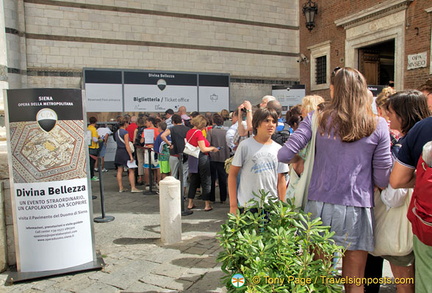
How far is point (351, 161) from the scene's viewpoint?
227cm

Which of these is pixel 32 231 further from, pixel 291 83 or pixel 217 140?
pixel 291 83

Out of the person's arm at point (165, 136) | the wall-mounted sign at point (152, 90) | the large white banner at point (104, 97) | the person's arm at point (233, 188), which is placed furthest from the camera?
the wall-mounted sign at point (152, 90)

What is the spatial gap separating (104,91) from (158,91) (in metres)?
2.02

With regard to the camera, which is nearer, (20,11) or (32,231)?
(32,231)

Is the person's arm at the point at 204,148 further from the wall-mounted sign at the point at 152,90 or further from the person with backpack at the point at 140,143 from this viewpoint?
the wall-mounted sign at the point at 152,90

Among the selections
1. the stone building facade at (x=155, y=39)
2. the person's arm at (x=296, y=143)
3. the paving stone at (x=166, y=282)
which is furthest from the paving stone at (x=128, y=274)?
the stone building facade at (x=155, y=39)

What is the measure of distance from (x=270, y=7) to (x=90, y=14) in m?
8.02

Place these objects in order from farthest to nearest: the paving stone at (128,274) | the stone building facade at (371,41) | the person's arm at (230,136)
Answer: the stone building facade at (371,41) < the person's arm at (230,136) < the paving stone at (128,274)

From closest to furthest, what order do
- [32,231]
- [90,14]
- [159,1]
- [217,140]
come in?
[32,231] → [217,140] → [90,14] → [159,1]

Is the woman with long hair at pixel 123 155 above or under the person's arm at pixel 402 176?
under

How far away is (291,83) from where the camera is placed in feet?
54.3

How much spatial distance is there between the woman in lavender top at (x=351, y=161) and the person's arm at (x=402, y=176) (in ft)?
0.37

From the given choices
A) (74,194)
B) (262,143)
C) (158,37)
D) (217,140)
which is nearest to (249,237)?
(262,143)

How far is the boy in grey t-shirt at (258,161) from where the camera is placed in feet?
10.7
